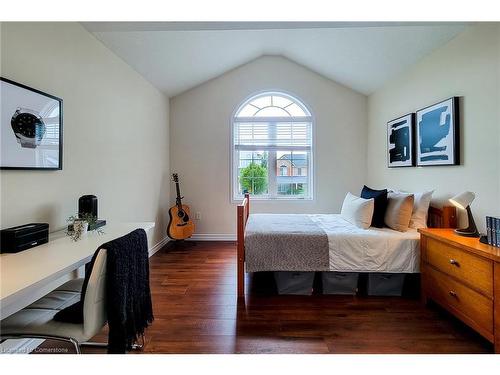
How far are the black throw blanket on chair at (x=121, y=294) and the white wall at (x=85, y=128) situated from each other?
81 centimetres

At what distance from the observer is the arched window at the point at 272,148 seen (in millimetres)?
4523

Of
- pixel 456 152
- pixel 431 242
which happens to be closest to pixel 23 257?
pixel 431 242

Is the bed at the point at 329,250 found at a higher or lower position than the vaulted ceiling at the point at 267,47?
lower

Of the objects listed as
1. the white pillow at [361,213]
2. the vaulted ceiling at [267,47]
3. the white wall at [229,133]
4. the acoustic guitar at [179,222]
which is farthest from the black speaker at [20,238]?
the white wall at [229,133]

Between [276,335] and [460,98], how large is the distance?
257 centimetres

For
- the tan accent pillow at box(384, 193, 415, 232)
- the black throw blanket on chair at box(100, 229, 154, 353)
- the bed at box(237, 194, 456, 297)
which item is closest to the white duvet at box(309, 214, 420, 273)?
the bed at box(237, 194, 456, 297)

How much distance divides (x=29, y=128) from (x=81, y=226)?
2.26 feet

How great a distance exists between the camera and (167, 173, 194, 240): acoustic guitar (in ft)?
13.0

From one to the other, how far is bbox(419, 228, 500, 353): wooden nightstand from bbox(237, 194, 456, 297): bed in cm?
16

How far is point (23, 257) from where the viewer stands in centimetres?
134

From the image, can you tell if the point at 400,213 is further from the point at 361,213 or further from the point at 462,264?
the point at 462,264

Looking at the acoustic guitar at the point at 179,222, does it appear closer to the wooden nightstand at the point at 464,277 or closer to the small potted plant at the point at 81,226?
the small potted plant at the point at 81,226
